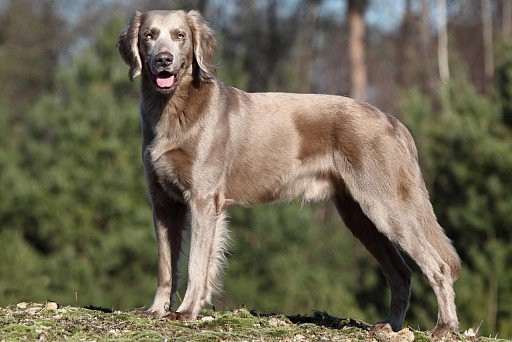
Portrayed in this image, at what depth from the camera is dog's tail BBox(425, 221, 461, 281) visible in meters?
8.16

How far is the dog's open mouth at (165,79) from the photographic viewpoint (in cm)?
801

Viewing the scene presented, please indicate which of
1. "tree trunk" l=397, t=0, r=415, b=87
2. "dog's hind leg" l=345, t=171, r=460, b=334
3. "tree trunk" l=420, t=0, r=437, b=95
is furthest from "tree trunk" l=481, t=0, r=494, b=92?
"dog's hind leg" l=345, t=171, r=460, b=334

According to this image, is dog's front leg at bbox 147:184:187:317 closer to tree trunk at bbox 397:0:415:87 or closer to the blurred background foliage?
the blurred background foliage

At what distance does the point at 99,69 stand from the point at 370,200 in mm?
18859

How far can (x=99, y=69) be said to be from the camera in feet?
85.9

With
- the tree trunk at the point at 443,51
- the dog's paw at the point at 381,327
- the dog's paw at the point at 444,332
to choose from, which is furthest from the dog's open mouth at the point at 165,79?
the tree trunk at the point at 443,51

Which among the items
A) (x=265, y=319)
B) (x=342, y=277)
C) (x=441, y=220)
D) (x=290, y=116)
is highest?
(x=290, y=116)

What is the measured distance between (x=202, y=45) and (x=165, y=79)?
51 centimetres

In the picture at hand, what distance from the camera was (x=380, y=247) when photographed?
8648 millimetres

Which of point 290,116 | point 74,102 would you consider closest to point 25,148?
point 74,102

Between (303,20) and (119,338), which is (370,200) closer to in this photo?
(119,338)

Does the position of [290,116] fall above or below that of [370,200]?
above

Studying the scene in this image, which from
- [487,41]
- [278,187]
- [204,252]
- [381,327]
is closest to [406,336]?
[381,327]

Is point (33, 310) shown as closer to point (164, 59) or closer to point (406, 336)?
point (164, 59)
